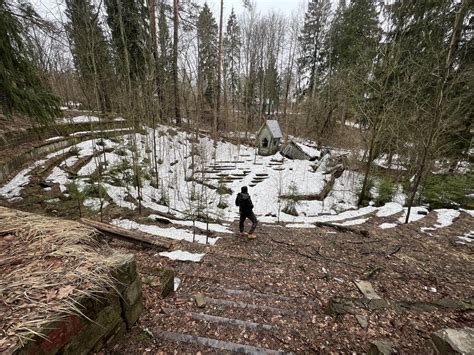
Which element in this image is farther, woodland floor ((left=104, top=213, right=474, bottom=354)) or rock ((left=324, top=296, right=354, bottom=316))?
rock ((left=324, top=296, right=354, bottom=316))

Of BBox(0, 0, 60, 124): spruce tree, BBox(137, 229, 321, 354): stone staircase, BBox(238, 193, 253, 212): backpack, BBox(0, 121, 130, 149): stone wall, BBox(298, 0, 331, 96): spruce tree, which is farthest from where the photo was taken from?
BBox(298, 0, 331, 96): spruce tree

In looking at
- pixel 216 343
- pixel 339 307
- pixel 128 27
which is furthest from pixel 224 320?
pixel 128 27

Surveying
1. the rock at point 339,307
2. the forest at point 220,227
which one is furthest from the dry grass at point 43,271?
the rock at point 339,307

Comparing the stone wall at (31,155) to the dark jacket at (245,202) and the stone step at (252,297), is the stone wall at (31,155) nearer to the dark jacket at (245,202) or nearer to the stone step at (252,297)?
the dark jacket at (245,202)

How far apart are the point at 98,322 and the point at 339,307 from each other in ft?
8.70

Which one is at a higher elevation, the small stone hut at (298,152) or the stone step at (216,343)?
the small stone hut at (298,152)

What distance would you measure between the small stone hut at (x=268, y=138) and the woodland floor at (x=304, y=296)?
37.2 ft

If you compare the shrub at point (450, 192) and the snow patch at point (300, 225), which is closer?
the snow patch at point (300, 225)

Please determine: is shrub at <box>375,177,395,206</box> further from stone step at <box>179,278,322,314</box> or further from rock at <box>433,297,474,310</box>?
stone step at <box>179,278,322,314</box>

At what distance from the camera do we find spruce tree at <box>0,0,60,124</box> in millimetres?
3812

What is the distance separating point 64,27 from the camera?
514 centimetres

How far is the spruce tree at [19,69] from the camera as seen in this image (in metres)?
3.81

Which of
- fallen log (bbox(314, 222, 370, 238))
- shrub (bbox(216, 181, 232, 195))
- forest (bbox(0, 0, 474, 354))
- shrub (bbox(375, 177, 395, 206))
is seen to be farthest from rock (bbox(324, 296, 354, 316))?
shrub (bbox(375, 177, 395, 206))

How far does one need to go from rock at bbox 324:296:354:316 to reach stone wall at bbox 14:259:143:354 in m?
2.31
